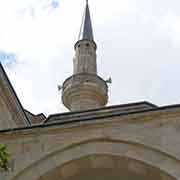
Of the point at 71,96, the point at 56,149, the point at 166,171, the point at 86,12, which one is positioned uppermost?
the point at 86,12

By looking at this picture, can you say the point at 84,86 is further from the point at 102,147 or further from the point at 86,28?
the point at 102,147

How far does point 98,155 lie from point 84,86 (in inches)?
280

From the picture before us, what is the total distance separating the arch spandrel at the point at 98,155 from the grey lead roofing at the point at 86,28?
363 inches

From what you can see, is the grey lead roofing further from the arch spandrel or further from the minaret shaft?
the arch spandrel

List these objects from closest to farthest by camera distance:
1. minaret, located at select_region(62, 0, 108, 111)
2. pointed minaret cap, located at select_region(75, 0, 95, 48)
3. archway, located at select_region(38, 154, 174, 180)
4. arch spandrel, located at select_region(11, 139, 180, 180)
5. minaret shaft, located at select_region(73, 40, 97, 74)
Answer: arch spandrel, located at select_region(11, 139, 180, 180) → archway, located at select_region(38, 154, 174, 180) → minaret, located at select_region(62, 0, 108, 111) → minaret shaft, located at select_region(73, 40, 97, 74) → pointed minaret cap, located at select_region(75, 0, 95, 48)

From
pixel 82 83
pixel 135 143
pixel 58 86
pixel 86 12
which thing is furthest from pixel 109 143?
pixel 86 12

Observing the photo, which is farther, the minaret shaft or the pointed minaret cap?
the pointed minaret cap

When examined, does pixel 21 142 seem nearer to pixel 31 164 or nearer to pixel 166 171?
pixel 31 164

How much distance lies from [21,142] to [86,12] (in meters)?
11.8

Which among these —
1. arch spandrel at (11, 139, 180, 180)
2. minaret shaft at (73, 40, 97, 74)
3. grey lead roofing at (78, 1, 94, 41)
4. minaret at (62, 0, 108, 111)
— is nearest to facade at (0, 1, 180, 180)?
arch spandrel at (11, 139, 180, 180)

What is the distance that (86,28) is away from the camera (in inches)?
685

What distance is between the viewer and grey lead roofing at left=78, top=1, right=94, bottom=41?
16484 mm

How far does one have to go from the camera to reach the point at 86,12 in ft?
61.7

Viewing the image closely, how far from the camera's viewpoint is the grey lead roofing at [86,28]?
16484 millimetres
